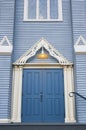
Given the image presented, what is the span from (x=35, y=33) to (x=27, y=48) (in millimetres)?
644

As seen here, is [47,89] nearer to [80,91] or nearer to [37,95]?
[37,95]

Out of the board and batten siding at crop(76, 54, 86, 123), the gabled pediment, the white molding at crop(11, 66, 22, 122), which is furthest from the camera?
the gabled pediment

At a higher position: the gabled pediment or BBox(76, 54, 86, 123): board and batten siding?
the gabled pediment

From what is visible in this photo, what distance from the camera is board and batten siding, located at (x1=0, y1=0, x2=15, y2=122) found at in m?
9.18

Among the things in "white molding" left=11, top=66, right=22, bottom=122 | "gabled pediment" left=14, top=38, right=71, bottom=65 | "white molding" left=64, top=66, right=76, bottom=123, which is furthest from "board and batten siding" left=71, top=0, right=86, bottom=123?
"white molding" left=11, top=66, right=22, bottom=122

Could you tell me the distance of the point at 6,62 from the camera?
9.61 metres

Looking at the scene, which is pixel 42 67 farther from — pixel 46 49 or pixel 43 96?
pixel 43 96

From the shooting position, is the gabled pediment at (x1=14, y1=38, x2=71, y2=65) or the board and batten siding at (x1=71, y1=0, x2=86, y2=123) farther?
the gabled pediment at (x1=14, y1=38, x2=71, y2=65)

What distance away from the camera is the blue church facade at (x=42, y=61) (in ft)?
30.8

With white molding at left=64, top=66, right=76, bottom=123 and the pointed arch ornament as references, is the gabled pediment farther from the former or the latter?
white molding at left=64, top=66, right=76, bottom=123

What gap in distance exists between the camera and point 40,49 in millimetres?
10148

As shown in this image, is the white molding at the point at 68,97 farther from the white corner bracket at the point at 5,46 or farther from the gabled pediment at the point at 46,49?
the white corner bracket at the point at 5,46

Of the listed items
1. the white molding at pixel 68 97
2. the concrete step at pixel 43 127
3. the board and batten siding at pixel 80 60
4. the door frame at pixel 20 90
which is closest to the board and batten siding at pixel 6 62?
the door frame at pixel 20 90

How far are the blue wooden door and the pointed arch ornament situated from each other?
0.14 m
